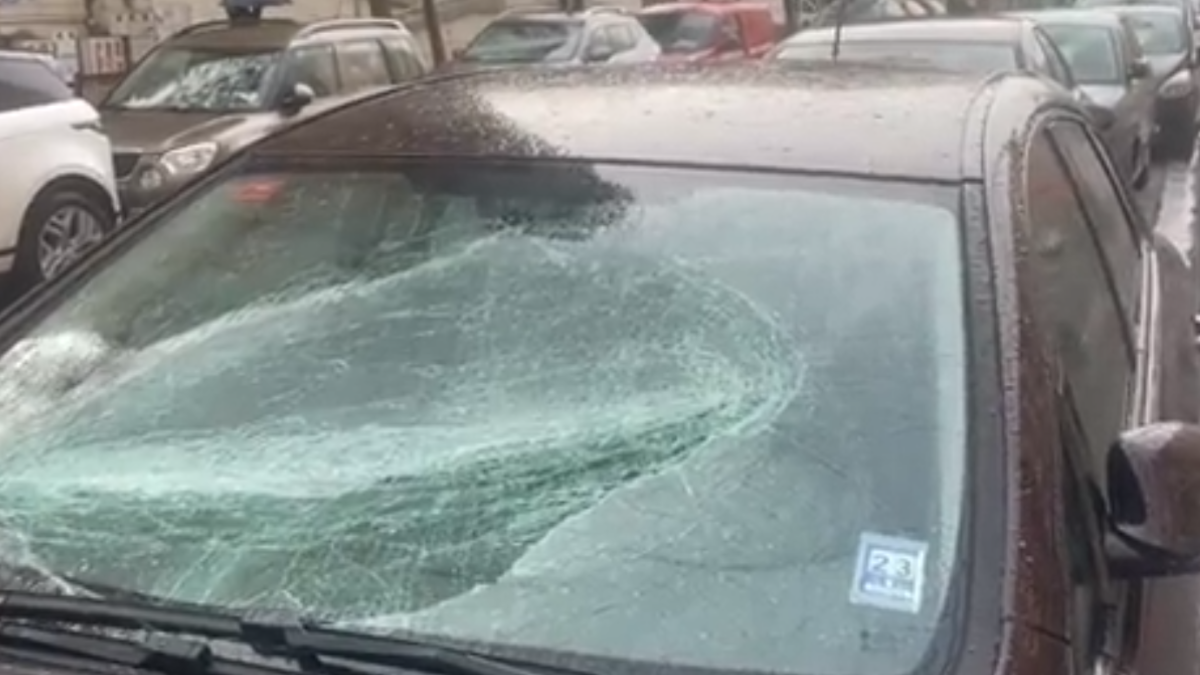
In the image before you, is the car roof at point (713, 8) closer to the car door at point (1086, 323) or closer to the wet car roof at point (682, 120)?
the car door at point (1086, 323)

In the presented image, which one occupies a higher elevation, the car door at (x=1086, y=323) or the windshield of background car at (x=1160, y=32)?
the car door at (x=1086, y=323)

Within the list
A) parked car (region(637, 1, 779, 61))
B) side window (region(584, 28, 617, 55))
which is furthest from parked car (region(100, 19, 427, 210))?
parked car (region(637, 1, 779, 61))

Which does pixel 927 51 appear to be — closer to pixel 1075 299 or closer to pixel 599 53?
pixel 599 53

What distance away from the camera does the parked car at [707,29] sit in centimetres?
1944

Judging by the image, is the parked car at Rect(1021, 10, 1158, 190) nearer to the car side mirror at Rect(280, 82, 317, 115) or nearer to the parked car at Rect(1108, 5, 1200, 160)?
the parked car at Rect(1108, 5, 1200, 160)

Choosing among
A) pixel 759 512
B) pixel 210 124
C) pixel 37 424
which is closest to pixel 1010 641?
pixel 759 512

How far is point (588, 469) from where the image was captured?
2.45 metres

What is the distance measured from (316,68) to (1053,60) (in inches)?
214

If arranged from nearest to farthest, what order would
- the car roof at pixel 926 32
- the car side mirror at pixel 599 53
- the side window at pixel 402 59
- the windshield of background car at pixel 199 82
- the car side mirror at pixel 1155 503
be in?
the car side mirror at pixel 1155 503 < the car roof at pixel 926 32 < the windshield of background car at pixel 199 82 < the side window at pixel 402 59 < the car side mirror at pixel 599 53

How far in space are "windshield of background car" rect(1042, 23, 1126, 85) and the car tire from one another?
703cm

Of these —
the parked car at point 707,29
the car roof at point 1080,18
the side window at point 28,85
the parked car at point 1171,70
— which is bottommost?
the parked car at point 707,29

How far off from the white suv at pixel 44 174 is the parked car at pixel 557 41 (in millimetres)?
5869

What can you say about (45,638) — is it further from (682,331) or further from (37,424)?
(682,331)

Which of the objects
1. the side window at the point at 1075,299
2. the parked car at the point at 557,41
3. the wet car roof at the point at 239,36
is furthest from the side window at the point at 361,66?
the side window at the point at 1075,299
